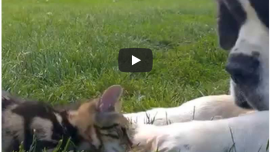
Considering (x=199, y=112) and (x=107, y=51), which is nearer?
(x=199, y=112)

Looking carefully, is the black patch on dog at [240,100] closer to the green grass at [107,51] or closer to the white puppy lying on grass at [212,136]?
the white puppy lying on grass at [212,136]

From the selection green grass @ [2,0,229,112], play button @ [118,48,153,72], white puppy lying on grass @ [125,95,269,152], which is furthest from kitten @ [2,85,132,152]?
green grass @ [2,0,229,112]

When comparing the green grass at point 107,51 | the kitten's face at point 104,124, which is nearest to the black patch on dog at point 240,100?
the kitten's face at point 104,124

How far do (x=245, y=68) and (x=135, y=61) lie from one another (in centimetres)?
43

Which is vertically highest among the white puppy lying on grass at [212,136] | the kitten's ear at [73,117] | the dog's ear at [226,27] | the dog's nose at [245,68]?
the dog's ear at [226,27]

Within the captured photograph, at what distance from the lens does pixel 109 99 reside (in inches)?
62.6

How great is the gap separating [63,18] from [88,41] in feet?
1.57

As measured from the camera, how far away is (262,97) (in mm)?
1480

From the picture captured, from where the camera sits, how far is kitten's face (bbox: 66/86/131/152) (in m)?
1.52

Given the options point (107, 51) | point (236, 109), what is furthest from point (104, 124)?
point (107, 51)

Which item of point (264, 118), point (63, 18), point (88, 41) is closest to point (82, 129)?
point (264, 118)

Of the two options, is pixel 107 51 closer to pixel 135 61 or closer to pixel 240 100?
pixel 135 61

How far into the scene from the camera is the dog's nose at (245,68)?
148 centimetres

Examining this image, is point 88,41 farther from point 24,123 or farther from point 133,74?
point 24,123
